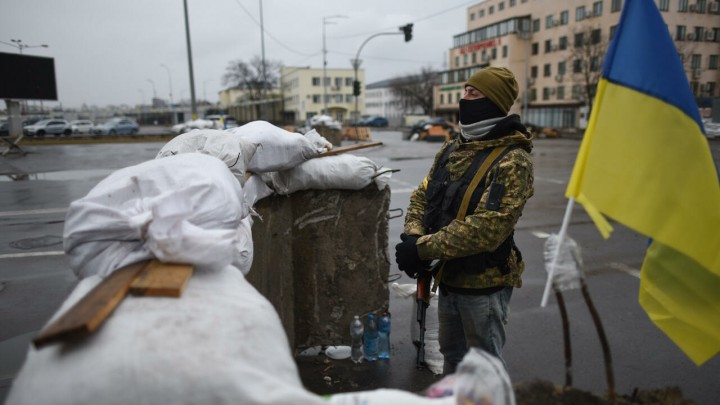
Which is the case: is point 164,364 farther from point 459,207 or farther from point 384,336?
point 384,336

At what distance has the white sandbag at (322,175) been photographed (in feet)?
10.1

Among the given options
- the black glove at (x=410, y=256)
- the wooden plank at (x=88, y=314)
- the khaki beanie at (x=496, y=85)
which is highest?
the khaki beanie at (x=496, y=85)

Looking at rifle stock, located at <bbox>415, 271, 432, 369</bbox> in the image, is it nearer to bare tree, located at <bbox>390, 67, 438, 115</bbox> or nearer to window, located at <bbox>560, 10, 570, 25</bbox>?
window, located at <bbox>560, 10, 570, 25</bbox>

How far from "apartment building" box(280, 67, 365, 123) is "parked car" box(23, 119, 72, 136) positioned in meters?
45.6

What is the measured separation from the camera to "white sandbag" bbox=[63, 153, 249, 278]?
1.42 meters

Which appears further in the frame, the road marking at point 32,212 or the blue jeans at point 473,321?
the road marking at point 32,212

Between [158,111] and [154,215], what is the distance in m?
128

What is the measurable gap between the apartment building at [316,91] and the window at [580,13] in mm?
41112

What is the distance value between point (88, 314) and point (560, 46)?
193 feet

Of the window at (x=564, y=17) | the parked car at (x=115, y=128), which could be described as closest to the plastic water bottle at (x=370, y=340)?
the parked car at (x=115, y=128)

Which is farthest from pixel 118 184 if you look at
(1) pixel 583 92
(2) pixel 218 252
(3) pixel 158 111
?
(3) pixel 158 111

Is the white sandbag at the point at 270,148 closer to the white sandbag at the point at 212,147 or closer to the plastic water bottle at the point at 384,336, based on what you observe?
the white sandbag at the point at 212,147

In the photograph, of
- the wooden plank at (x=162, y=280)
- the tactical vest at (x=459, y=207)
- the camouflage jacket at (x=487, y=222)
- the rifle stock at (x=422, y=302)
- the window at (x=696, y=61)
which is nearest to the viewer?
the wooden plank at (x=162, y=280)

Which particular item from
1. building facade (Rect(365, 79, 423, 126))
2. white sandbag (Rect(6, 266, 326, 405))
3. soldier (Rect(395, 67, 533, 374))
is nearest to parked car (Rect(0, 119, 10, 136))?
soldier (Rect(395, 67, 533, 374))
